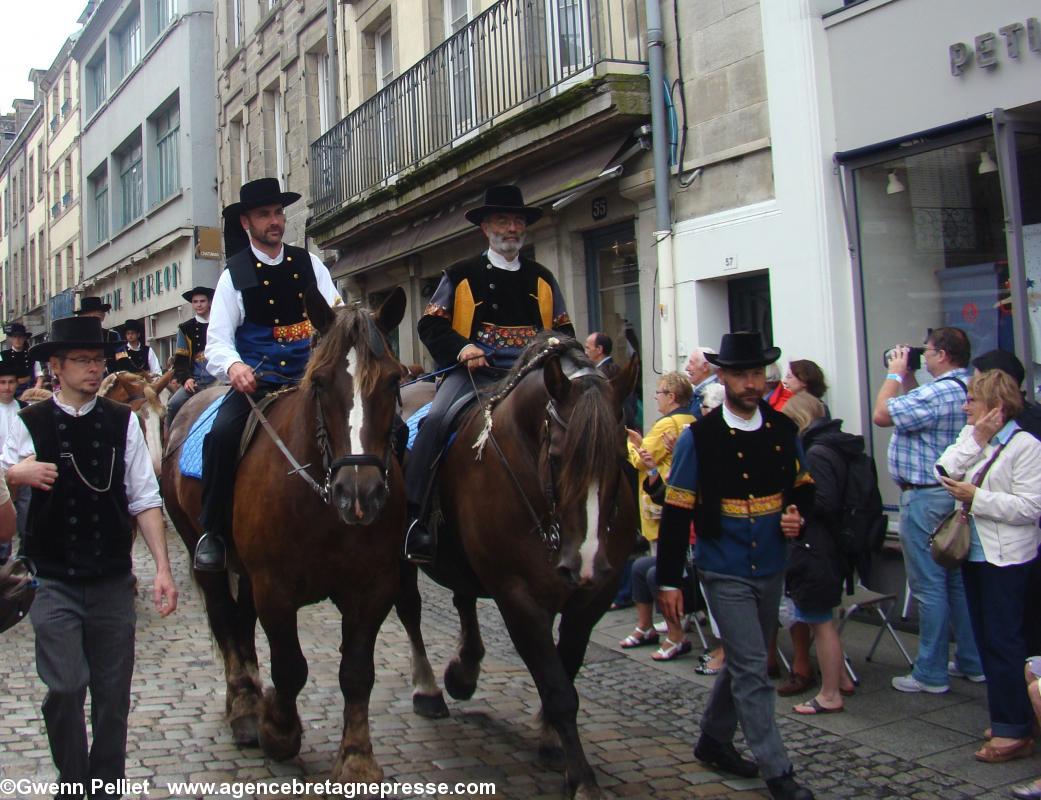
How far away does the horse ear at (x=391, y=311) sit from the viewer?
4.83m

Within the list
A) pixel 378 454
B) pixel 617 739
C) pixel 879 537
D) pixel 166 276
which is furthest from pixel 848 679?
pixel 166 276

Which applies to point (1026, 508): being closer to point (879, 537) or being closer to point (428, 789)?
point (879, 537)

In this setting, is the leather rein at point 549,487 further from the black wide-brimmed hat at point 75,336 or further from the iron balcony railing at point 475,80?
the iron balcony railing at point 475,80

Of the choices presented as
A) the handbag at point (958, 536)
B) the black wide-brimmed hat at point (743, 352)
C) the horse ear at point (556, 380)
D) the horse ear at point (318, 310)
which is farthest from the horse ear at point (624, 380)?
the handbag at point (958, 536)

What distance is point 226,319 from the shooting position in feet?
18.4

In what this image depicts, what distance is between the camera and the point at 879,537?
20.5 feet

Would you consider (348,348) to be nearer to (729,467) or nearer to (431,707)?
(729,467)

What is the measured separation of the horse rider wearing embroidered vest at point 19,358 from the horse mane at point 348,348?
5.85 metres

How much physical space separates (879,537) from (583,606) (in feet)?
7.74

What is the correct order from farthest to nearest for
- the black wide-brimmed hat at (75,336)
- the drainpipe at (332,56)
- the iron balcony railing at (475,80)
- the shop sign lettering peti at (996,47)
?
the drainpipe at (332,56), the iron balcony railing at (475,80), the shop sign lettering peti at (996,47), the black wide-brimmed hat at (75,336)

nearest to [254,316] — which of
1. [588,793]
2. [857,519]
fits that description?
[588,793]

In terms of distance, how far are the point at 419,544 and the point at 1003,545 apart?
290cm

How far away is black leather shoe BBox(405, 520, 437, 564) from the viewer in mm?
5152

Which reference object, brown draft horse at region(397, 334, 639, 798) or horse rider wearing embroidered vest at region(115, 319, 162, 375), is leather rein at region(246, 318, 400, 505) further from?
horse rider wearing embroidered vest at region(115, 319, 162, 375)
